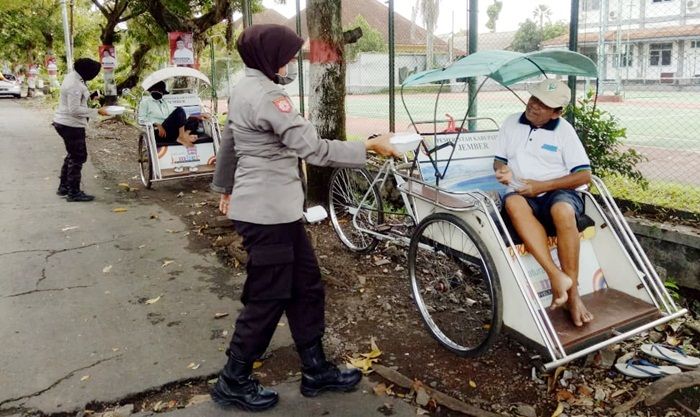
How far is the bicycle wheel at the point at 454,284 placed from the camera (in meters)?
3.21

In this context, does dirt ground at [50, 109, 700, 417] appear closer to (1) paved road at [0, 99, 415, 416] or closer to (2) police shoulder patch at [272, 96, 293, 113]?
(1) paved road at [0, 99, 415, 416]

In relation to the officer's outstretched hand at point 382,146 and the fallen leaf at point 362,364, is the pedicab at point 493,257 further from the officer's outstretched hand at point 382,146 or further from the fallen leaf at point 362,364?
the fallen leaf at point 362,364

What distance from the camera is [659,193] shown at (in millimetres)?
4910

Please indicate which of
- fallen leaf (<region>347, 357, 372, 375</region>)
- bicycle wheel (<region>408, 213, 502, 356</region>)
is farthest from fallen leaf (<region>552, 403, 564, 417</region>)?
fallen leaf (<region>347, 357, 372, 375</region>)

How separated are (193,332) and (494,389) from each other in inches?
76.5

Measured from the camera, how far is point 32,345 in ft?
12.1

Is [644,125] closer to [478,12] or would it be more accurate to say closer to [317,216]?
[478,12]

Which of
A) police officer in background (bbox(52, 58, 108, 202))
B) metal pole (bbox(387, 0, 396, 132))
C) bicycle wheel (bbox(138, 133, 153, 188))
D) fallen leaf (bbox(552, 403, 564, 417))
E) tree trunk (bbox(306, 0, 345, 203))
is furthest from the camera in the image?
bicycle wheel (bbox(138, 133, 153, 188))

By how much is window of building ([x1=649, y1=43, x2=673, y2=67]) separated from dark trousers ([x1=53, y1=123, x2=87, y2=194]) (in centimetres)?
634

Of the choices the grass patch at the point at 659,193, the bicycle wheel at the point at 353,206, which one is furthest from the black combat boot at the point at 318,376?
the grass patch at the point at 659,193

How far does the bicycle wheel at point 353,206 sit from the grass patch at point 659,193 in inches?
78.6

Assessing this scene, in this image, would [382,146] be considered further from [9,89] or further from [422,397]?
→ [9,89]

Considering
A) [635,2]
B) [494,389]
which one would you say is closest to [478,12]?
[635,2]

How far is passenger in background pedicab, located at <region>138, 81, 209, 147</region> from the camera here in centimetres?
780
